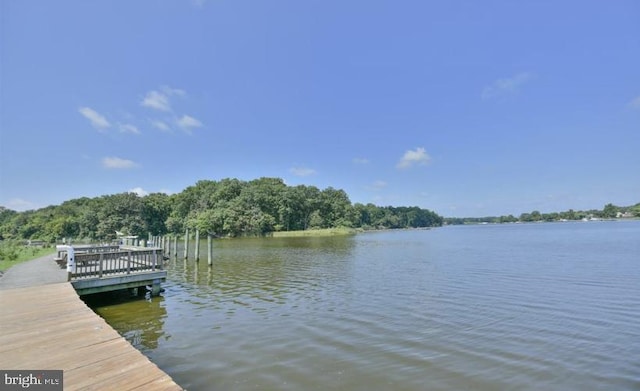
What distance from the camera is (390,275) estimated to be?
18.4 metres

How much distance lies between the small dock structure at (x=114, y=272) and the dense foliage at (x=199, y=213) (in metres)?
42.0

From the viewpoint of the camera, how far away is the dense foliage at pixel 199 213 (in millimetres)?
60156

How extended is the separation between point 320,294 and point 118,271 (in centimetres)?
753

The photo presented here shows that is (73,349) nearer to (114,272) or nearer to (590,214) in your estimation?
(114,272)

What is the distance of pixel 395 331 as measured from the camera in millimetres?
8859

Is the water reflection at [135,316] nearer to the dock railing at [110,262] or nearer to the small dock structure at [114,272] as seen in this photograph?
the small dock structure at [114,272]

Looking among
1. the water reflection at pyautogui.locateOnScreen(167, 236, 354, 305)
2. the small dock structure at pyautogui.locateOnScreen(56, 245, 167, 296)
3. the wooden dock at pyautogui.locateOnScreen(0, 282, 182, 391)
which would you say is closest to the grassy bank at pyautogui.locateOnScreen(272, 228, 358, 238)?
the water reflection at pyautogui.locateOnScreen(167, 236, 354, 305)

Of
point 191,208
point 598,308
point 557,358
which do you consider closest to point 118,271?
point 557,358

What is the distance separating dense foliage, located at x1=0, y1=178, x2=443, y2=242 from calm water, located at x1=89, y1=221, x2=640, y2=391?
44323mm

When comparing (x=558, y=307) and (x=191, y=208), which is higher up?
(x=191, y=208)

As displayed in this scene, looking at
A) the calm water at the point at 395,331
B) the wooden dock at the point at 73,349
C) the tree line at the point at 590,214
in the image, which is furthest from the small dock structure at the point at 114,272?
the tree line at the point at 590,214

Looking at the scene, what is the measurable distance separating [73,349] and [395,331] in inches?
265

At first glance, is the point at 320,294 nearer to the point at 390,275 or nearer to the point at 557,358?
the point at 390,275

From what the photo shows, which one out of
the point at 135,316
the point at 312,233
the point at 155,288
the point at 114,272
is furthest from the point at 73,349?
the point at 312,233
